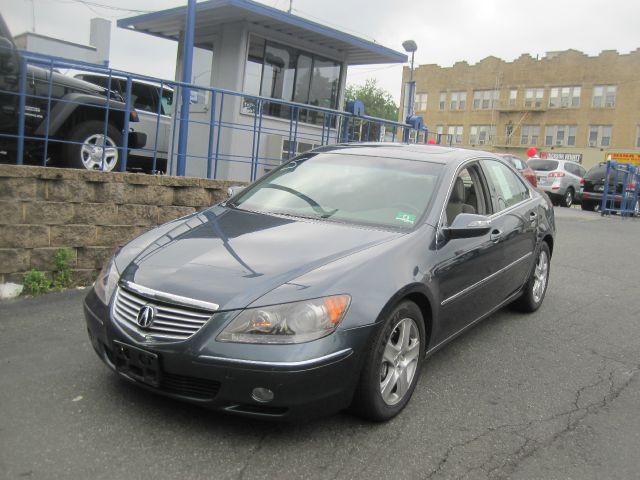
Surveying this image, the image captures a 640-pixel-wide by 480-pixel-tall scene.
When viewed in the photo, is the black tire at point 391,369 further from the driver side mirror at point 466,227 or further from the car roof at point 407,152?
the car roof at point 407,152

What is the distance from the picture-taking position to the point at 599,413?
355cm

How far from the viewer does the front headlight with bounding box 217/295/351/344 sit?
2.76 meters

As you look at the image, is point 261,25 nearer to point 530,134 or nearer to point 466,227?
point 466,227

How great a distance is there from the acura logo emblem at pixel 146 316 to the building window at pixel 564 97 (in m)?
54.7

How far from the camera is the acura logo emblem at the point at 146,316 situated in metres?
2.91

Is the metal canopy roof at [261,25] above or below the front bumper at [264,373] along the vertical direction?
above

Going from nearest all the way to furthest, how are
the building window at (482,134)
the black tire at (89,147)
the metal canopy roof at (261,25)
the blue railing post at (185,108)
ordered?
the black tire at (89,147) < the blue railing post at (185,108) < the metal canopy roof at (261,25) < the building window at (482,134)

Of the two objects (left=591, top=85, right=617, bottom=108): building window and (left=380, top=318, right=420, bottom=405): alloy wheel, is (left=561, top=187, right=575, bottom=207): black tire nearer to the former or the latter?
(left=380, top=318, right=420, bottom=405): alloy wheel

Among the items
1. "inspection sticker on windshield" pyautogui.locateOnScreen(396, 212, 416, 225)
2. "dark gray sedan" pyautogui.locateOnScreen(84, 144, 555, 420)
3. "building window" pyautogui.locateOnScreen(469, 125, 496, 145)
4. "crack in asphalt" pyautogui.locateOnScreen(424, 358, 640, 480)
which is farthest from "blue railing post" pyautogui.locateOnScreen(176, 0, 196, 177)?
"building window" pyautogui.locateOnScreen(469, 125, 496, 145)

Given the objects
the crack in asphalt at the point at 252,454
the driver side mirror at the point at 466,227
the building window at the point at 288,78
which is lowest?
the crack in asphalt at the point at 252,454

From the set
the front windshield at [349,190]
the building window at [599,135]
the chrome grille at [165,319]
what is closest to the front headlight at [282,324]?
the chrome grille at [165,319]

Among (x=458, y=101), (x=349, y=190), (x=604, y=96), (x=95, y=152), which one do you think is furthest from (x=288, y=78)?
(x=458, y=101)

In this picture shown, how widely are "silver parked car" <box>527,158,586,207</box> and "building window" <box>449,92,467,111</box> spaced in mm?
37723

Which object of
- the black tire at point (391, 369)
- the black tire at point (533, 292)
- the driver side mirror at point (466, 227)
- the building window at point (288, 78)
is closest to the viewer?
the black tire at point (391, 369)
